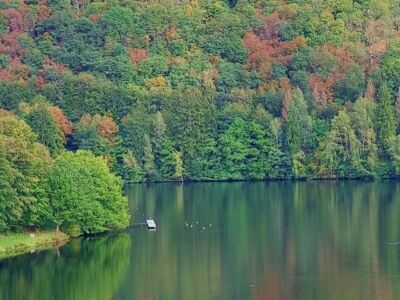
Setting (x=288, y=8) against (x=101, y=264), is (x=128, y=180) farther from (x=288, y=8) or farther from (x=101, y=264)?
(x=101, y=264)

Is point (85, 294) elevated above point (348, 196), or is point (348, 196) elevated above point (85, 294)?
point (348, 196)

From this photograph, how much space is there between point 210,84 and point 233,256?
204 feet

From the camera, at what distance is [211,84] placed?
127750mm

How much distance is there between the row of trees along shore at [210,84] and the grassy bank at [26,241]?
94.2 feet

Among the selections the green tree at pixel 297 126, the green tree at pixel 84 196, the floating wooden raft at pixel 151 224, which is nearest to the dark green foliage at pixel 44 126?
the green tree at pixel 297 126

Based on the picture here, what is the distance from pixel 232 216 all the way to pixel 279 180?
108ft

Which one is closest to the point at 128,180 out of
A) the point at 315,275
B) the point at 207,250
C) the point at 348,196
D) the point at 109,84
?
the point at 109,84

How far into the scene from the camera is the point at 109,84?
418ft

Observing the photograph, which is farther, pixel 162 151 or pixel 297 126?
pixel 162 151

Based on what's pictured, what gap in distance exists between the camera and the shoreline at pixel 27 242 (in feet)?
218

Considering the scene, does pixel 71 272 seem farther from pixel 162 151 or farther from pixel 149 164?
pixel 162 151

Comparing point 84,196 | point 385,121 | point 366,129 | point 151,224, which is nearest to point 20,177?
point 84,196

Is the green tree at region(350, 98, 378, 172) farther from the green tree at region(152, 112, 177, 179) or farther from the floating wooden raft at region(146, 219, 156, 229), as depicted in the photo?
the floating wooden raft at region(146, 219, 156, 229)

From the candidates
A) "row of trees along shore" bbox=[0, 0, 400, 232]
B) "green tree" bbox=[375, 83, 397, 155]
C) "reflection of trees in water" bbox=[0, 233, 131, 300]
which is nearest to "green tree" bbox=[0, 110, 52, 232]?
"reflection of trees in water" bbox=[0, 233, 131, 300]
